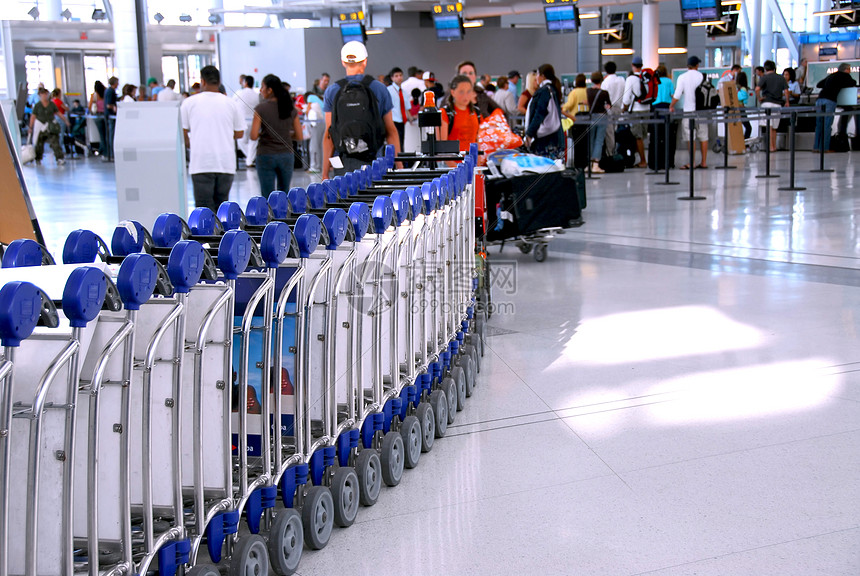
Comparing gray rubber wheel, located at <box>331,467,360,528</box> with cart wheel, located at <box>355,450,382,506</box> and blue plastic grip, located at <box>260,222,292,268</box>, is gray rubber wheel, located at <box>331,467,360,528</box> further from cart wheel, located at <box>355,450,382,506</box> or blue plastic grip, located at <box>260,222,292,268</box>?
blue plastic grip, located at <box>260,222,292,268</box>

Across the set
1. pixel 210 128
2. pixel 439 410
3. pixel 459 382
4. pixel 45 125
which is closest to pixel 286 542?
pixel 439 410

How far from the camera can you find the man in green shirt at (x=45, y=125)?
68.8ft

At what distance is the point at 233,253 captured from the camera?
2266mm

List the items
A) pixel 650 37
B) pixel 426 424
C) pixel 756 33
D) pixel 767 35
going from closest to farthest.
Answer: pixel 426 424 → pixel 650 37 → pixel 756 33 → pixel 767 35

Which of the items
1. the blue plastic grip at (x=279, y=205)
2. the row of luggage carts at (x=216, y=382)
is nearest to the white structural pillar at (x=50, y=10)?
the row of luggage carts at (x=216, y=382)

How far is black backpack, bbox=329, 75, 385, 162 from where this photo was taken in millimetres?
6445

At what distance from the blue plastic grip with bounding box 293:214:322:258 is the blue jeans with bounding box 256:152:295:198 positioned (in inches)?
232

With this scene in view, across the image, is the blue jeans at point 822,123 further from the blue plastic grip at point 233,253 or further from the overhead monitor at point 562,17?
the blue plastic grip at point 233,253

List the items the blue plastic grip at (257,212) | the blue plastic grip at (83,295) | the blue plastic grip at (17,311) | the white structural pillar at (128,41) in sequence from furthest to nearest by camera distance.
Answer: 1. the white structural pillar at (128,41)
2. the blue plastic grip at (257,212)
3. the blue plastic grip at (83,295)
4. the blue plastic grip at (17,311)

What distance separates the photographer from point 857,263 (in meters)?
7.45

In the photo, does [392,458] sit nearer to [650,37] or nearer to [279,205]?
[279,205]

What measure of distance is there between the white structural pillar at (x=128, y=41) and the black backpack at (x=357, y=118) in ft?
18.0

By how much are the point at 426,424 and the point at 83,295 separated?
2.05 m

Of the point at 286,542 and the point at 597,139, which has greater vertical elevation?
the point at 597,139
